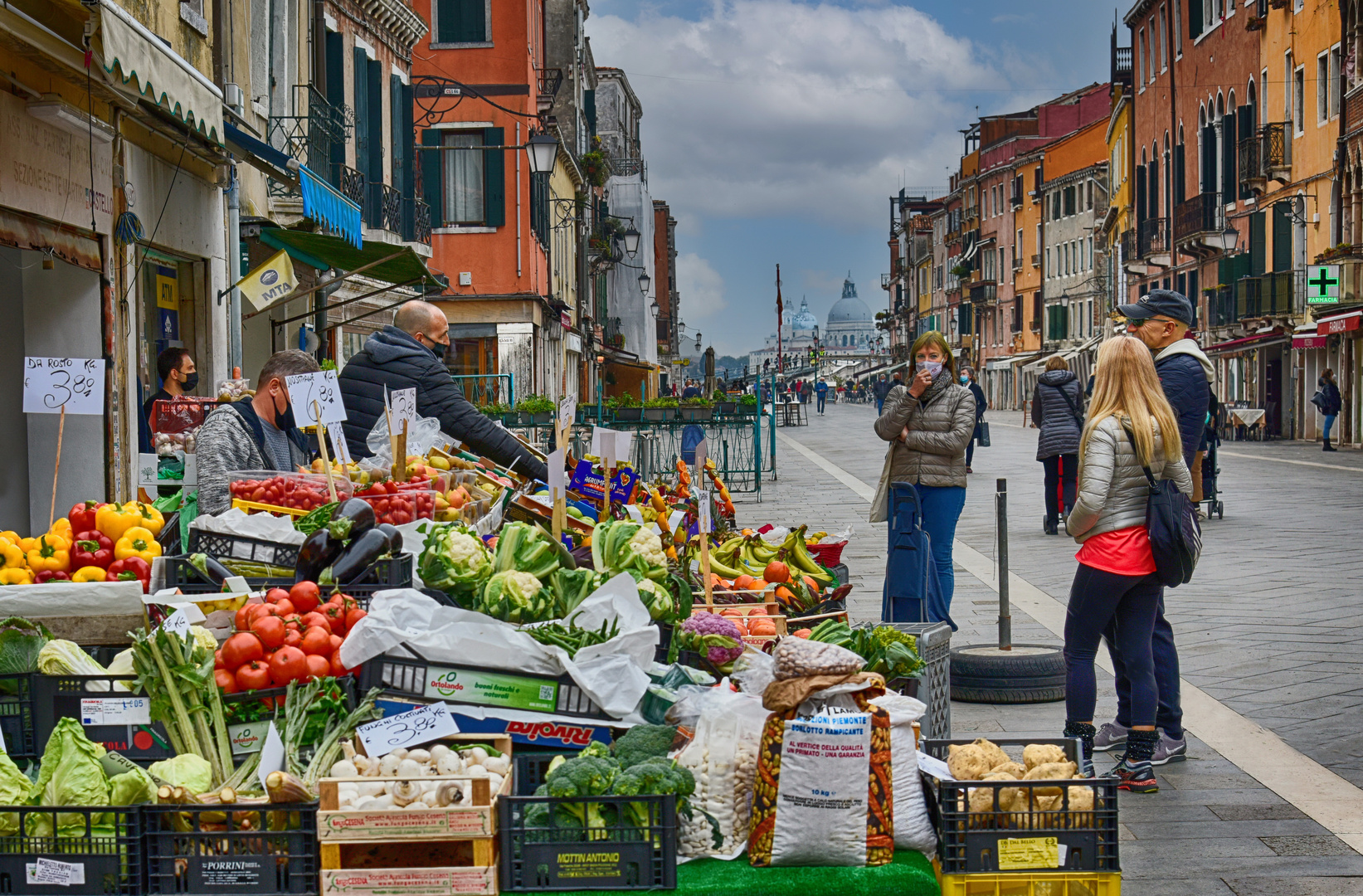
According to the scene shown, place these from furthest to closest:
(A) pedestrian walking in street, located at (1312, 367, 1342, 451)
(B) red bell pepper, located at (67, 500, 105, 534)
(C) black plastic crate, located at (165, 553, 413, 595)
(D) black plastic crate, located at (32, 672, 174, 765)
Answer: (A) pedestrian walking in street, located at (1312, 367, 1342, 451) → (B) red bell pepper, located at (67, 500, 105, 534) → (C) black plastic crate, located at (165, 553, 413, 595) → (D) black plastic crate, located at (32, 672, 174, 765)

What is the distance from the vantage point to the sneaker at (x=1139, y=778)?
5262 mm

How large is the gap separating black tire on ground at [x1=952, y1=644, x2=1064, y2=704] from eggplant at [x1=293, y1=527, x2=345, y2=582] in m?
3.46

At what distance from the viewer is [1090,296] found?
202 ft

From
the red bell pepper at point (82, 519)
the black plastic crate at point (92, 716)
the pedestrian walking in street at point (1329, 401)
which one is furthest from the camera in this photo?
the pedestrian walking in street at point (1329, 401)

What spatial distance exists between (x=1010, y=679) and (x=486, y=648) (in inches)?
141

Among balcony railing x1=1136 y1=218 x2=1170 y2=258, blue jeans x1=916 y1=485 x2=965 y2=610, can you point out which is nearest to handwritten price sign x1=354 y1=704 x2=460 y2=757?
blue jeans x1=916 y1=485 x2=965 y2=610

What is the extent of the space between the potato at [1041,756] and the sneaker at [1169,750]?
2045 millimetres

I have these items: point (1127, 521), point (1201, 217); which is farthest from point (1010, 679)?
point (1201, 217)

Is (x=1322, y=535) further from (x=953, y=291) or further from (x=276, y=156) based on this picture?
(x=953, y=291)

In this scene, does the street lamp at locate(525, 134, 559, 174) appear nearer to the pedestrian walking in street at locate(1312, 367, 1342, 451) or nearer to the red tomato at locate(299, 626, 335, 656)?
the pedestrian walking in street at locate(1312, 367, 1342, 451)

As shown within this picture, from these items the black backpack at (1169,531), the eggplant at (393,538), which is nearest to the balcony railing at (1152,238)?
the black backpack at (1169,531)

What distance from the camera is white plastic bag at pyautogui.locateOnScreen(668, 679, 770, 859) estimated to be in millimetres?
3531

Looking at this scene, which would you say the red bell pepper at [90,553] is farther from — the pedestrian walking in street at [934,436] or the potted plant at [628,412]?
the potted plant at [628,412]

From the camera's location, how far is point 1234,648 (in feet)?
26.1
